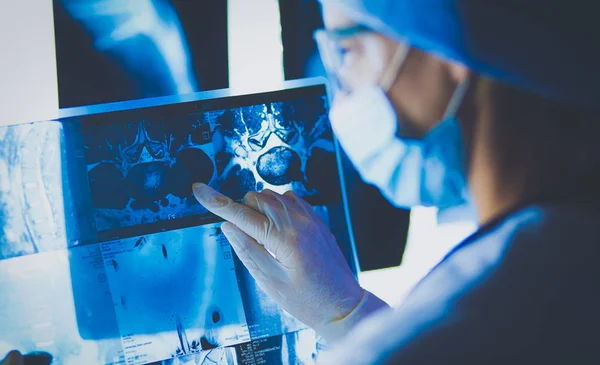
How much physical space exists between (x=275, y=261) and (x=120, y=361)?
448 mm

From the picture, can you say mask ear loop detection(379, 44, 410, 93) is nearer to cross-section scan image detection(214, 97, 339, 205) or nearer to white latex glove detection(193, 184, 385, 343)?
cross-section scan image detection(214, 97, 339, 205)

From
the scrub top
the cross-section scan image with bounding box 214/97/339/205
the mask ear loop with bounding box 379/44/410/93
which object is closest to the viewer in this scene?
the scrub top

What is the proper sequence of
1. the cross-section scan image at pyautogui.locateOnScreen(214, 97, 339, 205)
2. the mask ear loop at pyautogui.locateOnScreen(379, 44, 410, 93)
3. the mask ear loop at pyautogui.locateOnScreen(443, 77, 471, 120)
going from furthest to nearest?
the cross-section scan image at pyautogui.locateOnScreen(214, 97, 339, 205) → the mask ear loop at pyautogui.locateOnScreen(379, 44, 410, 93) → the mask ear loop at pyautogui.locateOnScreen(443, 77, 471, 120)

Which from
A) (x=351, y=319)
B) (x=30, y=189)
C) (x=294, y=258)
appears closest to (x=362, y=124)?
(x=294, y=258)

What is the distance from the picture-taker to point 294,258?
114cm

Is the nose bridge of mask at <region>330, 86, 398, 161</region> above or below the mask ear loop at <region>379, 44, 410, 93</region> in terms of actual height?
below

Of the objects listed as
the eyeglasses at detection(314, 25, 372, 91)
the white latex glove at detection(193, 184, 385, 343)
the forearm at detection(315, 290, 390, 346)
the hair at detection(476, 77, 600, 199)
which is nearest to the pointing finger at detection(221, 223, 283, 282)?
the white latex glove at detection(193, 184, 385, 343)

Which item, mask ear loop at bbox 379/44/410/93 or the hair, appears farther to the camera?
mask ear loop at bbox 379/44/410/93

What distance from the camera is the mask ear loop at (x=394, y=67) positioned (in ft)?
3.51

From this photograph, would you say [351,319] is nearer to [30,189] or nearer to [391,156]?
[391,156]

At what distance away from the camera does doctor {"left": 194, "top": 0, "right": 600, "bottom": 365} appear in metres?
0.64

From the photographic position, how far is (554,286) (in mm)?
656

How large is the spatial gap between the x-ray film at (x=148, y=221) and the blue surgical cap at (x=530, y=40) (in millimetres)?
491

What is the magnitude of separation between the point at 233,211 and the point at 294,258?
7.2 inches
